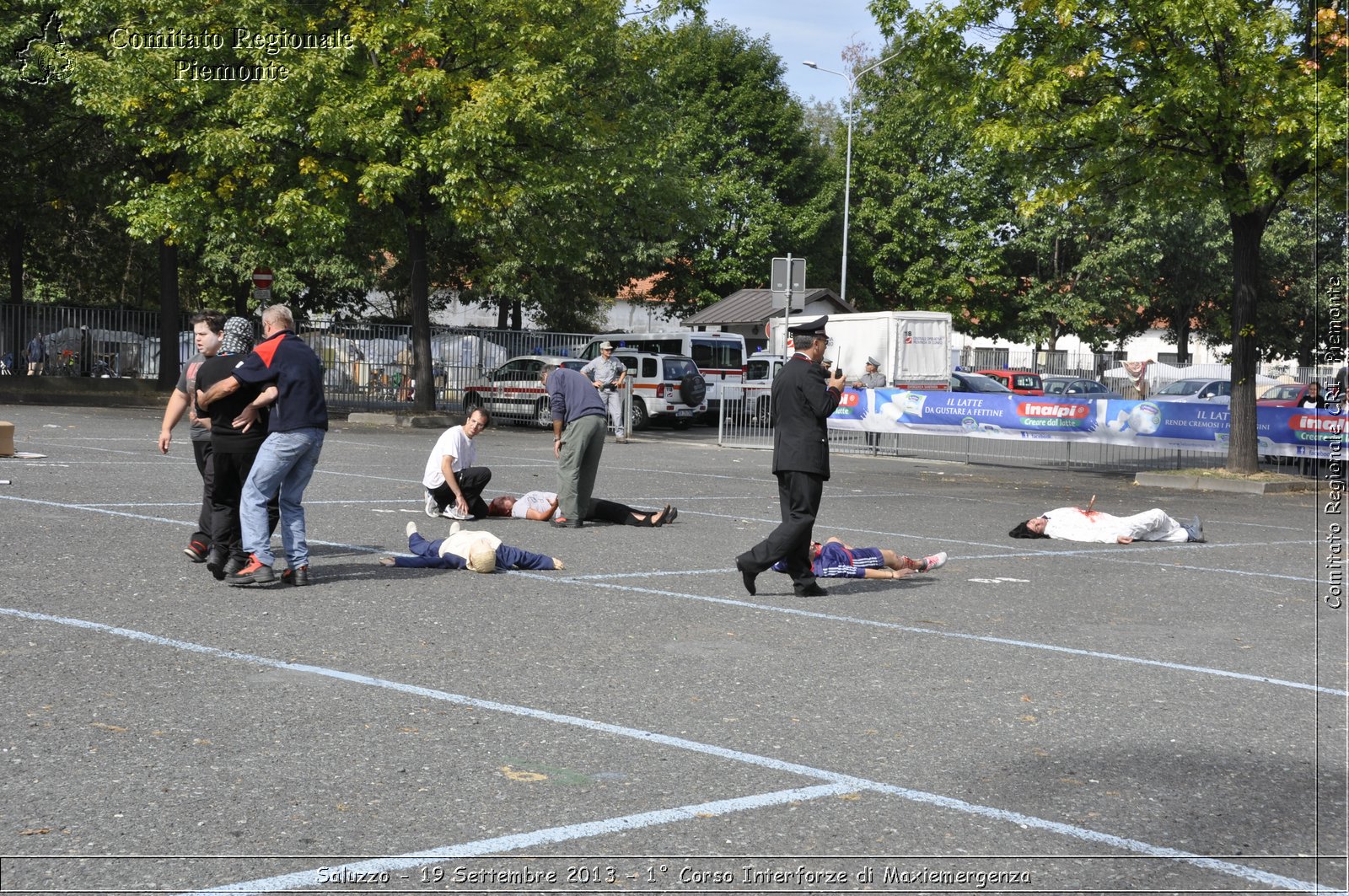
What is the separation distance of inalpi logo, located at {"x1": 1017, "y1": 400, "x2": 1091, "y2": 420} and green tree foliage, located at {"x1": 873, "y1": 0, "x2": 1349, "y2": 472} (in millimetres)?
3303

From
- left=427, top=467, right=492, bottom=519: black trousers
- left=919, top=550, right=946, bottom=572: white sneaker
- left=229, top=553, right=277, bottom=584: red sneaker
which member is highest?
left=427, top=467, right=492, bottom=519: black trousers

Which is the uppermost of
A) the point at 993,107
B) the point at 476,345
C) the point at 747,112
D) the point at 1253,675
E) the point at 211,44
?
the point at 747,112

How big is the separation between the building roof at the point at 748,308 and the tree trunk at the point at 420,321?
1982cm

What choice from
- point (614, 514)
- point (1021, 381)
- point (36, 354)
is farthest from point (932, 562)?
point (36, 354)

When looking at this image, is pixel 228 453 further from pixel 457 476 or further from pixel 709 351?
pixel 709 351

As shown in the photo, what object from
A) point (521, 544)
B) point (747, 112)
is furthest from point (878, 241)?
point (521, 544)

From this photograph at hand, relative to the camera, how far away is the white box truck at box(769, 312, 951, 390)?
36.5 m

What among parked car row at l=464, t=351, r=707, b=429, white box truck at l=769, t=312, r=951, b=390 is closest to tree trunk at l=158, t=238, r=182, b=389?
parked car row at l=464, t=351, r=707, b=429

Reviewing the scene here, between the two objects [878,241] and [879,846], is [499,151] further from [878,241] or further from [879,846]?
[878,241]

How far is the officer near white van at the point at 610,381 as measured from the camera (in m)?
26.7

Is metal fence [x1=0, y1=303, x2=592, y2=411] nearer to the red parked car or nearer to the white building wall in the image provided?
the red parked car

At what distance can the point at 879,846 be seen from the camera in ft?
14.3

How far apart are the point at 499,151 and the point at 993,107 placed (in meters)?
11.1

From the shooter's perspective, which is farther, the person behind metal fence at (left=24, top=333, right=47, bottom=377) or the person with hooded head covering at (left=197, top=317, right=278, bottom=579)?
the person behind metal fence at (left=24, top=333, right=47, bottom=377)
